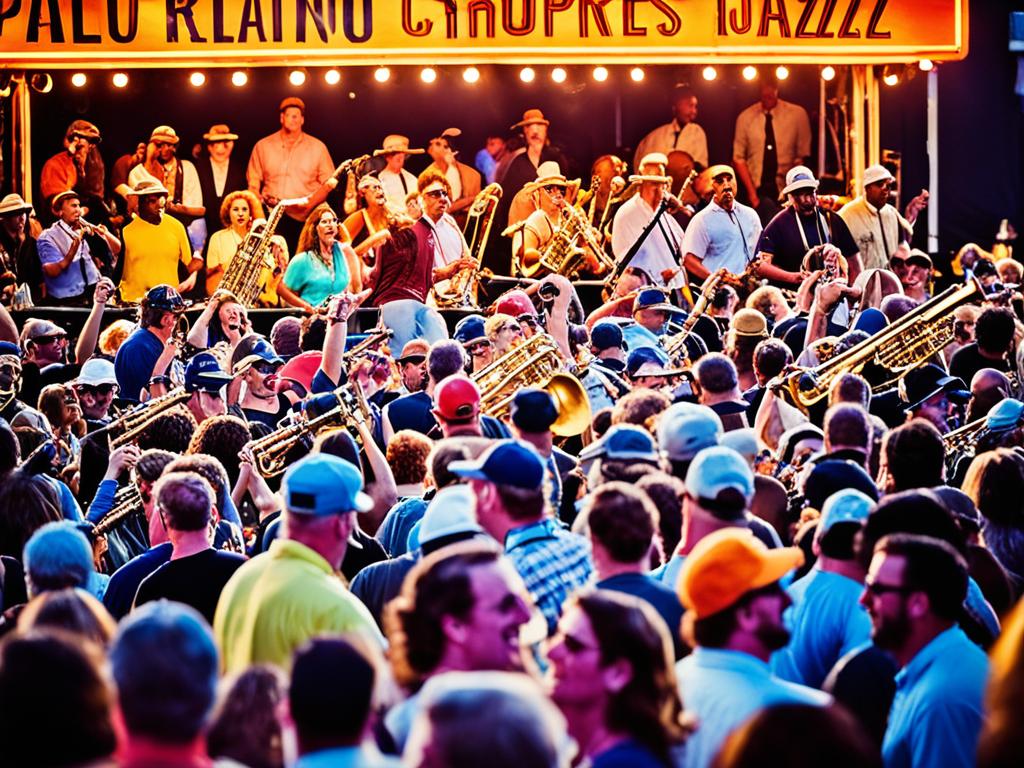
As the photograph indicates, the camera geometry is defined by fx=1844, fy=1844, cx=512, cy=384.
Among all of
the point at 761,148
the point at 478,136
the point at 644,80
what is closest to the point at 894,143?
the point at 761,148

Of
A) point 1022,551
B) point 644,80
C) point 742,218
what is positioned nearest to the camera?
point 1022,551

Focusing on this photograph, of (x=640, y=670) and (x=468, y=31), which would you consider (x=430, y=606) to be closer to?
(x=640, y=670)

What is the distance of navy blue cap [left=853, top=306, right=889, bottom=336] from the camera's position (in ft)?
36.5

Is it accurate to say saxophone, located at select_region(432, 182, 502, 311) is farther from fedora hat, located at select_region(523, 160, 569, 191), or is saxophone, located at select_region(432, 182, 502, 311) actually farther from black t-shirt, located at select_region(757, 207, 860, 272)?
black t-shirt, located at select_region(757, 207, 860, 272)

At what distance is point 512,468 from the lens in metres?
5.63

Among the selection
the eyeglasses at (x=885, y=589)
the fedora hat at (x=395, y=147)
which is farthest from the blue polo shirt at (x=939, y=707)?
the fedora hat at (x=395, y=147)

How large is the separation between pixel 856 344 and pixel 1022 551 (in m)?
4.11

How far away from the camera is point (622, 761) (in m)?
3.81

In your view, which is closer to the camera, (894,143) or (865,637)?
(865,637)

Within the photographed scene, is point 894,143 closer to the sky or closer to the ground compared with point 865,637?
closer to the sky

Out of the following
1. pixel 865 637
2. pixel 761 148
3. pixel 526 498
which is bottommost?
pixel 865 637

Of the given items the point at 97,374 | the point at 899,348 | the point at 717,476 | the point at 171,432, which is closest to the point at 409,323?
the point at 97,374

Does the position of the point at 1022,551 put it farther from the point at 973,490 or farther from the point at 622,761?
the point at 622,761

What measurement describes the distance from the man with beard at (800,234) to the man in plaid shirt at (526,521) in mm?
9746
